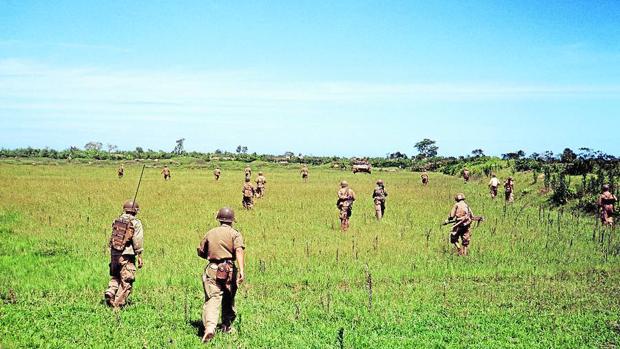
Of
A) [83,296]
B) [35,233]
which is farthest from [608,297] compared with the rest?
[35,233]

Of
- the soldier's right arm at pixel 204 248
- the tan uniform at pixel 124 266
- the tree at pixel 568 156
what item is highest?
the tree at pixel 568 156

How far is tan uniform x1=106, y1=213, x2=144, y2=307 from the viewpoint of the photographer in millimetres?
10336

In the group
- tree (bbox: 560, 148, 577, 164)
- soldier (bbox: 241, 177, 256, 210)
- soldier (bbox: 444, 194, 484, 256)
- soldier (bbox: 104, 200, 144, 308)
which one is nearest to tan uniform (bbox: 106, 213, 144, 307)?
soldier (bbox: 104, 200, 144, 308)

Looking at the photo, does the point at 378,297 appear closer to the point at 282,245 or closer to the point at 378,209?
the point at 282,245

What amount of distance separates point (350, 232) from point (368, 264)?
17.9 ft

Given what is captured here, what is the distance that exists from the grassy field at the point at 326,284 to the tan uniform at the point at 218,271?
1.44 ft

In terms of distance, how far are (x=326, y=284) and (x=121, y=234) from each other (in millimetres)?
4846

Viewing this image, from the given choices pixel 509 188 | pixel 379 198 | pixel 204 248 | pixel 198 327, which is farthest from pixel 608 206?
pixel 204 248

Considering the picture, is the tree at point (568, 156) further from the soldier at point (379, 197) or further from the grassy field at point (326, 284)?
the soldier at point (379, 197)

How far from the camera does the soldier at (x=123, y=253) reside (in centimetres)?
1030

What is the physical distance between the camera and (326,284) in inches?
510

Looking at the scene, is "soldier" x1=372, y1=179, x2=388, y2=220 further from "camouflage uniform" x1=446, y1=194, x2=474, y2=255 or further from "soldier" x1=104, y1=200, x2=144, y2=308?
"soldier" x1=104, y1=200, x2=144, y2=308

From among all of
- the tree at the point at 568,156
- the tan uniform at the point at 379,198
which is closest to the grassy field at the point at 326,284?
the tan uniform at the point at 379,198

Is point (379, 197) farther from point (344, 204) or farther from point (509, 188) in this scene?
point (509, 188)
